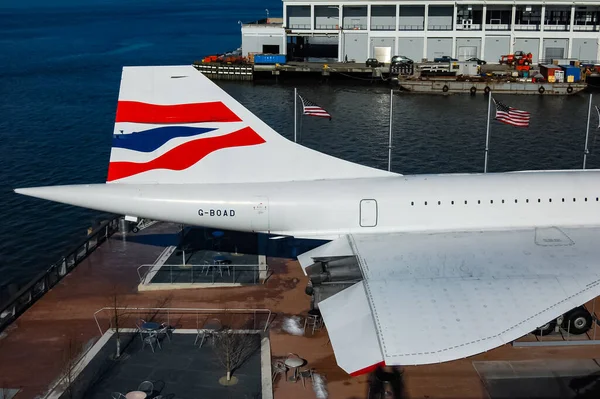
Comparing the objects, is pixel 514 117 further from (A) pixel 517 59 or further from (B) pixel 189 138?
(A) pixel 517 59

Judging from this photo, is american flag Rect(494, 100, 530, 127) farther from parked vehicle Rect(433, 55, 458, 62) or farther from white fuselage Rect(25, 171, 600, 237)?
parked vehicle Rect(433, 55, 458, 62)

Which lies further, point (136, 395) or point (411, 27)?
point (411, 27)

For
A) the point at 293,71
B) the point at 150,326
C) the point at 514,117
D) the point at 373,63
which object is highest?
the point at 373,63

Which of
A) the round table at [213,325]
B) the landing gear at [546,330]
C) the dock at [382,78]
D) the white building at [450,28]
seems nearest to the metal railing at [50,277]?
the round table at [213,325]

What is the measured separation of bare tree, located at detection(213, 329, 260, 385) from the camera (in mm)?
22125

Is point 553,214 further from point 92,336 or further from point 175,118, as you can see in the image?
point 92,336

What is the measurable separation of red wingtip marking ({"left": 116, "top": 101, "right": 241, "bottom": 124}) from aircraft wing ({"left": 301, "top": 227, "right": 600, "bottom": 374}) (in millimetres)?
6468

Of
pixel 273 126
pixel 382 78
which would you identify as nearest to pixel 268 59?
pixel 382 78

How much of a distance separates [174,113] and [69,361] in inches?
Answer: 393

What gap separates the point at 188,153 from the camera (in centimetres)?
2684

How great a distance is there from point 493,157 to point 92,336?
4219cm

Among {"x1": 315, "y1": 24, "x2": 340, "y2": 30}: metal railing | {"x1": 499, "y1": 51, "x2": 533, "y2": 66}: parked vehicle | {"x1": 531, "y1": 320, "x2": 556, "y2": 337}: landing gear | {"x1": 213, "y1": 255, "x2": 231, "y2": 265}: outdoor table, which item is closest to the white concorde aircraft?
{"x1": 531, "y1": 320, "x2": 556, "y2": 337}: landing gear

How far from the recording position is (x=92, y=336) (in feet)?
84.1

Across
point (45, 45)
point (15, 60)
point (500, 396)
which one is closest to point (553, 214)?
point (500, 396)
